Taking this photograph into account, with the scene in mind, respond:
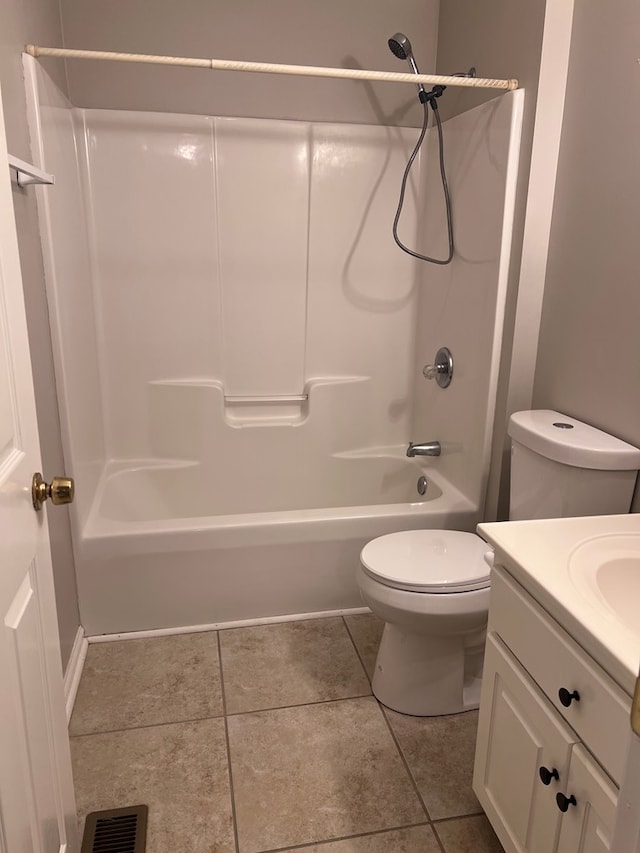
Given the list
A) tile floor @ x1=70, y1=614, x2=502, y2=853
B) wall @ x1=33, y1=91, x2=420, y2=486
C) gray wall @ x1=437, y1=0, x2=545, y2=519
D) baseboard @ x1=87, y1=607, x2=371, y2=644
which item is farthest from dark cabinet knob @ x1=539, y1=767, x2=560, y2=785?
wall @ x1=33, y1=91, x2=420, y2=486

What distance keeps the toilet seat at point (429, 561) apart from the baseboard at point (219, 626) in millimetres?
514

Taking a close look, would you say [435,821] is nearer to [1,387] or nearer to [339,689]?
[339,689]

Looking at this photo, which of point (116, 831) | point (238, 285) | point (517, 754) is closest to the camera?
point (517, 754)

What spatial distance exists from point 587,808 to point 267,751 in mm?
966

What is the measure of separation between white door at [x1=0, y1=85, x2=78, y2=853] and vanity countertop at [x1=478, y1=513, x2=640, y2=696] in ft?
2.74

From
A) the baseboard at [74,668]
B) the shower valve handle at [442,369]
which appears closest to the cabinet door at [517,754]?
the baseboard at [74,668]

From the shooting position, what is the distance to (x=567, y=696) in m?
1.02

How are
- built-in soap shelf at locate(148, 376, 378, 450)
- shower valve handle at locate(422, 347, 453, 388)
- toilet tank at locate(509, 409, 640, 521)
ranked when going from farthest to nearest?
built-in soap shelf at locate(148, 376, 378, 450) → shower valve handle at locate(422, 347, 453, 388) → toilet tank at locate(509, 409, 640, 521)

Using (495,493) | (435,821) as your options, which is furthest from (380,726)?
(495,493)

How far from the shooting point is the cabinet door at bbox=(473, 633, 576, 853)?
1.09 meters

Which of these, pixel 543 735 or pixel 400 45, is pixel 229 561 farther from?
pixel 400 45

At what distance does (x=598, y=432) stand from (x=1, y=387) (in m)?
1.40

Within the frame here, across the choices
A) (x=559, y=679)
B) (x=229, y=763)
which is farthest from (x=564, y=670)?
(x=229, y=763)

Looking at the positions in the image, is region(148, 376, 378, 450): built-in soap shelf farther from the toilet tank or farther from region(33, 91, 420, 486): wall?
the toilet tank
